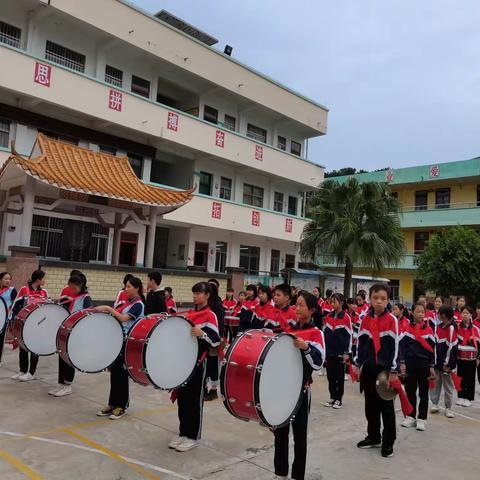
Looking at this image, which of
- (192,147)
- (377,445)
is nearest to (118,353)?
(377,445)

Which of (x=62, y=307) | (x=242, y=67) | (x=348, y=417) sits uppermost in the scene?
(x=242, y=67)

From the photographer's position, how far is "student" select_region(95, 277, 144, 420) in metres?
5.69

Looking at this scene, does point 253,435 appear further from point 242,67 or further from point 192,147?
point 242,67

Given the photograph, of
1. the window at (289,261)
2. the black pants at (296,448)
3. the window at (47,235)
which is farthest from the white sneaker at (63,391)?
the window at (289,261)

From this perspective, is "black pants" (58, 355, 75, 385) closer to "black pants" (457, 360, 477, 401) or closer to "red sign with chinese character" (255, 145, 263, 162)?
"black pants" (457, 360, 477, 401)

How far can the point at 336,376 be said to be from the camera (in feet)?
23.6

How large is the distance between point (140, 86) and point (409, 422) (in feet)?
58.5

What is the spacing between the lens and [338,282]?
2236 cm

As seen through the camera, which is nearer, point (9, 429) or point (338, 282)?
point (9, 429)

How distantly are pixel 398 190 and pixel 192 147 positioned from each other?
17.6 m

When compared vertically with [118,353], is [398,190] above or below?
above

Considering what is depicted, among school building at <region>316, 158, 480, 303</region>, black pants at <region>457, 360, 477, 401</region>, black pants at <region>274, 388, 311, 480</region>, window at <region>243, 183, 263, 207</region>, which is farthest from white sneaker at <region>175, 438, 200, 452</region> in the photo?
school building at <region>316, 158, 480, 303</region>

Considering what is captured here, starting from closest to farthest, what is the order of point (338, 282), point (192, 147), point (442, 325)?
point (442, 325), point (192, 147), point (338, 282)

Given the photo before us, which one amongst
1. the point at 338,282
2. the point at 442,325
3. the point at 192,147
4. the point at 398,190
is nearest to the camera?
the point at 442,325
